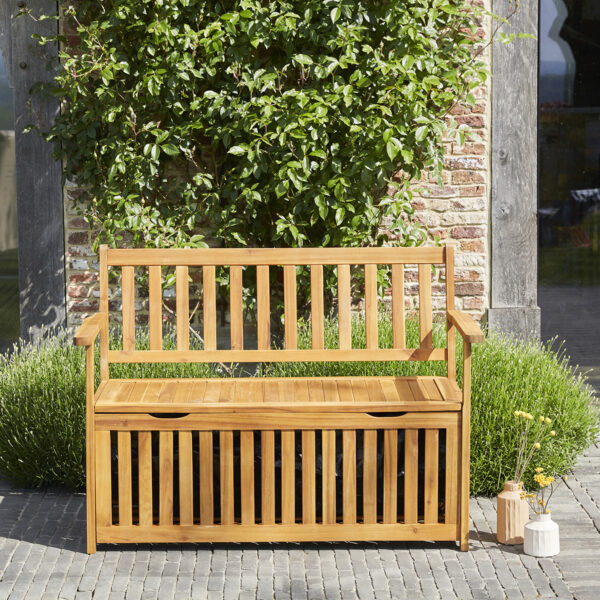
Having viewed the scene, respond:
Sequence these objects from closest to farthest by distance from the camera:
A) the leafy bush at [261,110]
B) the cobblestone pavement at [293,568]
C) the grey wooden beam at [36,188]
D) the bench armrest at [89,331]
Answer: the cobblestone pavement at [293,568], the bench armrest at [89,331], the leafy bush at [261,110], the grey wooden beam at [36,188]

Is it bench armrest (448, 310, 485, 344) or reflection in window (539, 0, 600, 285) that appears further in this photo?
reflection in window (539, 0, 600, 285)

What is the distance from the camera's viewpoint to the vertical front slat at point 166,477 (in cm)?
413

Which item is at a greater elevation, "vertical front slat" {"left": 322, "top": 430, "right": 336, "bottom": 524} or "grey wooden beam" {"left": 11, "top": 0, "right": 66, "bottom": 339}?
"grey wooden beam" {"left": 11, "top": 0, "right": 66, "bottom": 339}

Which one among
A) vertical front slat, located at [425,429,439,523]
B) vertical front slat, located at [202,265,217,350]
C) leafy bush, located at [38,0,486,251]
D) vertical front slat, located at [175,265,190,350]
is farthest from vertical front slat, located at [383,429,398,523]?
leafy bush, located at [38,0,486,251]

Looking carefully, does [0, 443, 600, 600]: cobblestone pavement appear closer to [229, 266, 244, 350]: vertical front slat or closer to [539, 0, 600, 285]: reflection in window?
[229, 266, 244, 350]: vertical front slat

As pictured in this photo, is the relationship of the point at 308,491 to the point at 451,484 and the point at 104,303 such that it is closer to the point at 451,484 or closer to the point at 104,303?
the point at 451,484

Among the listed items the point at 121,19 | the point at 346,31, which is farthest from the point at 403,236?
the point at 121,19

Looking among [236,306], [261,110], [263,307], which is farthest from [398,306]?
[261,110]

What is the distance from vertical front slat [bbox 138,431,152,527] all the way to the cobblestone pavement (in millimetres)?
155

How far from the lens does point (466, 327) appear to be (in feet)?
13.5

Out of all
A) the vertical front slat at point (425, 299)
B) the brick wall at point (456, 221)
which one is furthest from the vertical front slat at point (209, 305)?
the brick wall at point (456, 221)

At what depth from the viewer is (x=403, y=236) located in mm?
5871

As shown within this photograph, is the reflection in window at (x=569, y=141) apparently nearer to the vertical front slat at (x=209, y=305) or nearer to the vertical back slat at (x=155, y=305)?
the vertical front slat at (x=209, y=305)

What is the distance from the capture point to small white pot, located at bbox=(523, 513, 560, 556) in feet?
13.3
